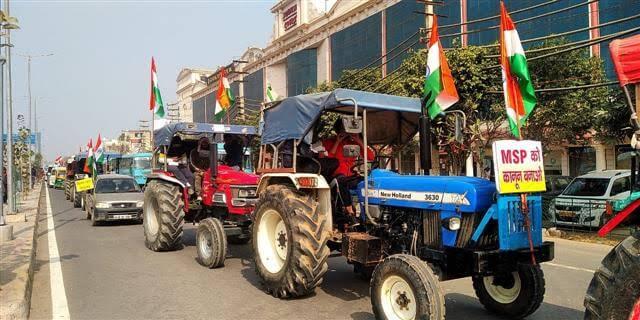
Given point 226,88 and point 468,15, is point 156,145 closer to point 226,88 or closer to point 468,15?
point 226,88

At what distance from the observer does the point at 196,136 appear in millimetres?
11289

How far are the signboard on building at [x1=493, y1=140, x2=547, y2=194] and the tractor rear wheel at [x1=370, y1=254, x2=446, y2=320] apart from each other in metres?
1.08

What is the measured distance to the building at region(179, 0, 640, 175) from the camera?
83.9 feet

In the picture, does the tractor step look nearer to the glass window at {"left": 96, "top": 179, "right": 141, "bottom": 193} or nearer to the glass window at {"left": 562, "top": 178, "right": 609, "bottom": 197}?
the glass window at {"left": 562, "top": 178, "right": 609, "bottom": 197}

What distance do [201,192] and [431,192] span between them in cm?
615

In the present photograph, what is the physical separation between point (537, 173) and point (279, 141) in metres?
3.40

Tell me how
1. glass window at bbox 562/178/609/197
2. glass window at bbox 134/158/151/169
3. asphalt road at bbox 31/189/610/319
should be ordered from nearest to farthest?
1. asphalt road at bbox 31/189/610/319
2. glass window at bbox 562/178/609/197
3. glass window at bbox 134/158/151/169

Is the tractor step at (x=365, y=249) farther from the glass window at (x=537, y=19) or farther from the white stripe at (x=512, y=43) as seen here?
the glass window at (x=537, y=19)

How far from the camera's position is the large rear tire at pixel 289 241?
642 cm

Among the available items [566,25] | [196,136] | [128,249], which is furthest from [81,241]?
[566,25]

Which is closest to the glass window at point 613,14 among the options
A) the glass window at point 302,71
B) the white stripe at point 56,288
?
the white stripe at point 56,288

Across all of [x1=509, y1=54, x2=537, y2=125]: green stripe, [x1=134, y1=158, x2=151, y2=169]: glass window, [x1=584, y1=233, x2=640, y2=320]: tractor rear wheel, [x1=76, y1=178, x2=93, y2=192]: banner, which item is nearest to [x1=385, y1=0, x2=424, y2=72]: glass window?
[x1=134, y1=158, x2=151, y2=169]: glass window

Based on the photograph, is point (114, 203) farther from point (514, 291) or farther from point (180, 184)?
point (514, 291)

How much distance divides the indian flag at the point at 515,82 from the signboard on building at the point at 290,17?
176ft
